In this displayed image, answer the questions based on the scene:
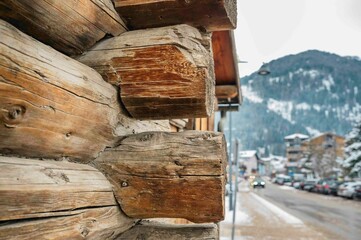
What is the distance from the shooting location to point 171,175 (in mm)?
1371

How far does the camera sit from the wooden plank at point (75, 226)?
97 cm

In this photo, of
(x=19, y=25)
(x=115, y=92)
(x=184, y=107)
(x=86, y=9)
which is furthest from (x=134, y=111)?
(x=19, y=25)

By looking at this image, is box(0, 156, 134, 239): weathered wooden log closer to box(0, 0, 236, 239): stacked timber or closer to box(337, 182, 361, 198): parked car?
box(0, 0, 236, 239): stacked timber

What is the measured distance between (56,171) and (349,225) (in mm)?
12625

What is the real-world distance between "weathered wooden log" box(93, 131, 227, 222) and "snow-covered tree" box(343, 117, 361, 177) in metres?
34.0

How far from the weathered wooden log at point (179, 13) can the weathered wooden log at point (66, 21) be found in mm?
63

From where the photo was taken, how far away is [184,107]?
4.86ft

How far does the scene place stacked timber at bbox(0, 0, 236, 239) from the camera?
1.07 m

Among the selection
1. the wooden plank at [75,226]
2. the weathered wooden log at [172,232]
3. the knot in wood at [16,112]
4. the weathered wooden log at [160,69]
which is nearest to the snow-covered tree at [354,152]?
the weathered wooden log at [172,232]

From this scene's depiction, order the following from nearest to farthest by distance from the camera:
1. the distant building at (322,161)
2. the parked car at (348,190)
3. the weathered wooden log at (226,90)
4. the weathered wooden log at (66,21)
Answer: the weathered wooden log at (66,21) → the weathered wooden log at (226,90) → the parked car at (348,190) → the distant building at (322,161)

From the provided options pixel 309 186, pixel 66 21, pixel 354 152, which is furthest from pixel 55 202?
pixel 309 186

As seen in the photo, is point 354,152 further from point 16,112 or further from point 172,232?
point 16,112

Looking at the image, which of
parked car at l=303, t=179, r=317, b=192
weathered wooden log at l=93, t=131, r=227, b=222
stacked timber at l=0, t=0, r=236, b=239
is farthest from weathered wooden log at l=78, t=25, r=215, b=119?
parked car at l=303, t=179, r=317, b=192

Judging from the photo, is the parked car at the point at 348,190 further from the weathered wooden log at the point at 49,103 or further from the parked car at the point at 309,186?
the weathered wooden log at the point at 49,103
